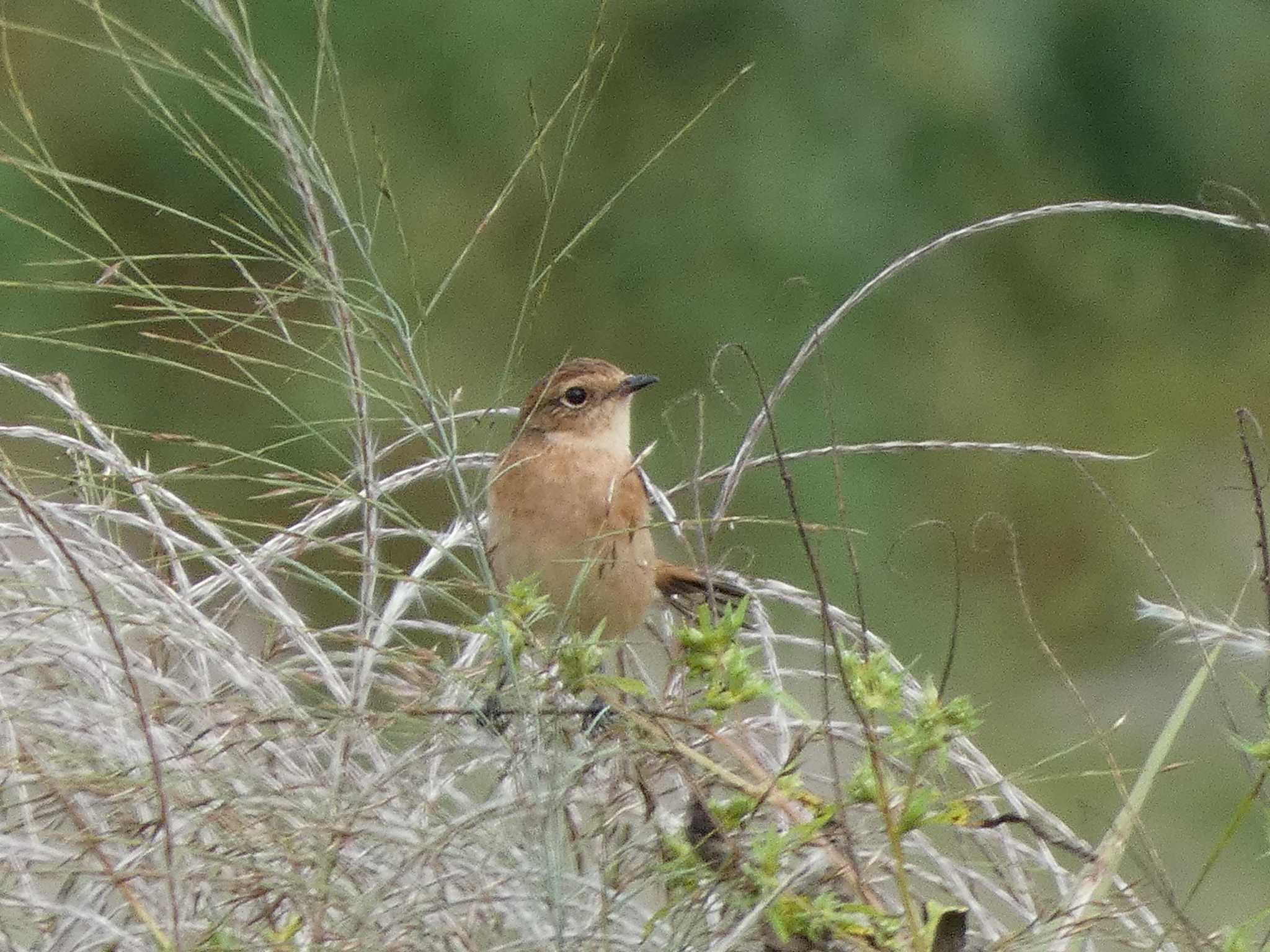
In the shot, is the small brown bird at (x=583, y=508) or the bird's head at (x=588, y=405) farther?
the bird's head at (x=588, y=405)

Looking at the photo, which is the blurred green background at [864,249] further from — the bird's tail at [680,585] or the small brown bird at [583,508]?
the bird's tail at [680,585]

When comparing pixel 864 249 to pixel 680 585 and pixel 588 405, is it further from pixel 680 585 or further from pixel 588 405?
pixel 680 585

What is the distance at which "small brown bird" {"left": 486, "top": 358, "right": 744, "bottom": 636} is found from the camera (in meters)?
3.00

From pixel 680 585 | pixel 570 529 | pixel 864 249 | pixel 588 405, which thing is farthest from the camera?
pixel 864 249

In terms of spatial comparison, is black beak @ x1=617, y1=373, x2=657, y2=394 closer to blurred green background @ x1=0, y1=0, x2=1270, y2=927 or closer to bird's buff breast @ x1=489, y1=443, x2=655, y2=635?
bird's buff breast @ x1=489, y1=443, x2=655, y2=635

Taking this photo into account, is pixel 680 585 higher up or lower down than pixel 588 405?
lower down

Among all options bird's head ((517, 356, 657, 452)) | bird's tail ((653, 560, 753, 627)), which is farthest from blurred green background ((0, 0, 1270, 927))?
bird's tail ((653, 560, 753, 627))

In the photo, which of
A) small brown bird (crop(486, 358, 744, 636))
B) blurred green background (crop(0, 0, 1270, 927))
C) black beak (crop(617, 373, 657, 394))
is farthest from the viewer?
blurred green background (crop(0, 0, 1270, 927))

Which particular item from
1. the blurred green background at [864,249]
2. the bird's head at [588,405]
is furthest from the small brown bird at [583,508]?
the blurred green background at [864,249]

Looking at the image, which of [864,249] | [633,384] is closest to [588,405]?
[633,384]

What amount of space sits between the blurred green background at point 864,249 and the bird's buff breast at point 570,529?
10.1ft

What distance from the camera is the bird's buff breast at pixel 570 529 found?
3.02 m

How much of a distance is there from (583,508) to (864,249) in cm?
413

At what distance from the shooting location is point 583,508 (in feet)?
10.7
